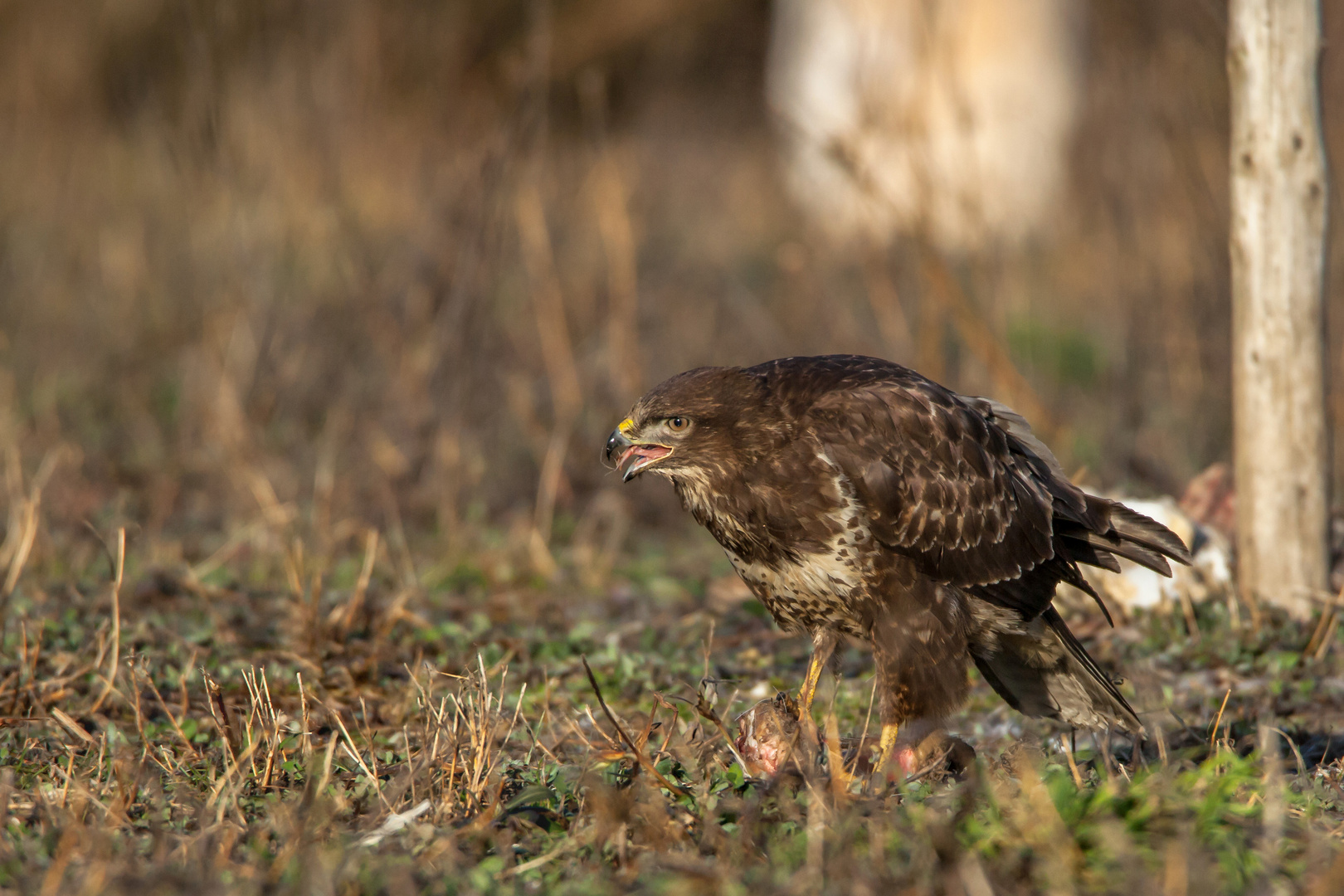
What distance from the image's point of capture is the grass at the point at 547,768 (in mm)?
2543

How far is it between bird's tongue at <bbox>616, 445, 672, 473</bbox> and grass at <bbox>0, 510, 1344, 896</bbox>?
23.4 inches

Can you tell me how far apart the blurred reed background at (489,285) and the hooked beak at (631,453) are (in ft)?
6.25

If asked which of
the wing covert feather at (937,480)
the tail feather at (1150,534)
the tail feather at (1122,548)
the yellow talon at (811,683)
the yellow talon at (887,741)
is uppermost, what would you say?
the wing covert feather at (937,480)

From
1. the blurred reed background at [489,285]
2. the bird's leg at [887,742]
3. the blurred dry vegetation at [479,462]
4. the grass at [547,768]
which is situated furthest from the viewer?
the blurred reed background at [489,285]

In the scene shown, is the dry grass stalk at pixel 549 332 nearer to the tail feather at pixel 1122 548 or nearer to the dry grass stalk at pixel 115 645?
the dry grass stalk at pixel 115 645

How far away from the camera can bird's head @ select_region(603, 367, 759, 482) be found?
11.9ft

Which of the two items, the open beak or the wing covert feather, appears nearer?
the wing covert feather

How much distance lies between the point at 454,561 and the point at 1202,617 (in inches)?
114

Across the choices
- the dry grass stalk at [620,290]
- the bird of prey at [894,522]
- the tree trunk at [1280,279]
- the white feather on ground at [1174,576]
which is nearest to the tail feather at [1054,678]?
the bird of prey at [894,522]

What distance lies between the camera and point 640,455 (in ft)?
12.2

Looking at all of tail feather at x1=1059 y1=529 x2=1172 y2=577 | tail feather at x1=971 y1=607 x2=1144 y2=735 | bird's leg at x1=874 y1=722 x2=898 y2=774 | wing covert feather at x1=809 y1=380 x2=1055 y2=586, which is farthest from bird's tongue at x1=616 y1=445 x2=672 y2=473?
tail feather at x1=1059 y1=529 x2=1172 y2=577

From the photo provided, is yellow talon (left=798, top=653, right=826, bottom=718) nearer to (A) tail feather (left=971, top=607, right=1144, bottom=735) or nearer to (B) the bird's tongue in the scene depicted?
(A) tail feather (left=971, top=607, right=1144, bottom=735)

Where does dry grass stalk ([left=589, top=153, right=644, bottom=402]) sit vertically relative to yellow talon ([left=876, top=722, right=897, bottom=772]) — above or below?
above

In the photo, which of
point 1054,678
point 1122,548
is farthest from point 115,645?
point 1122,548
